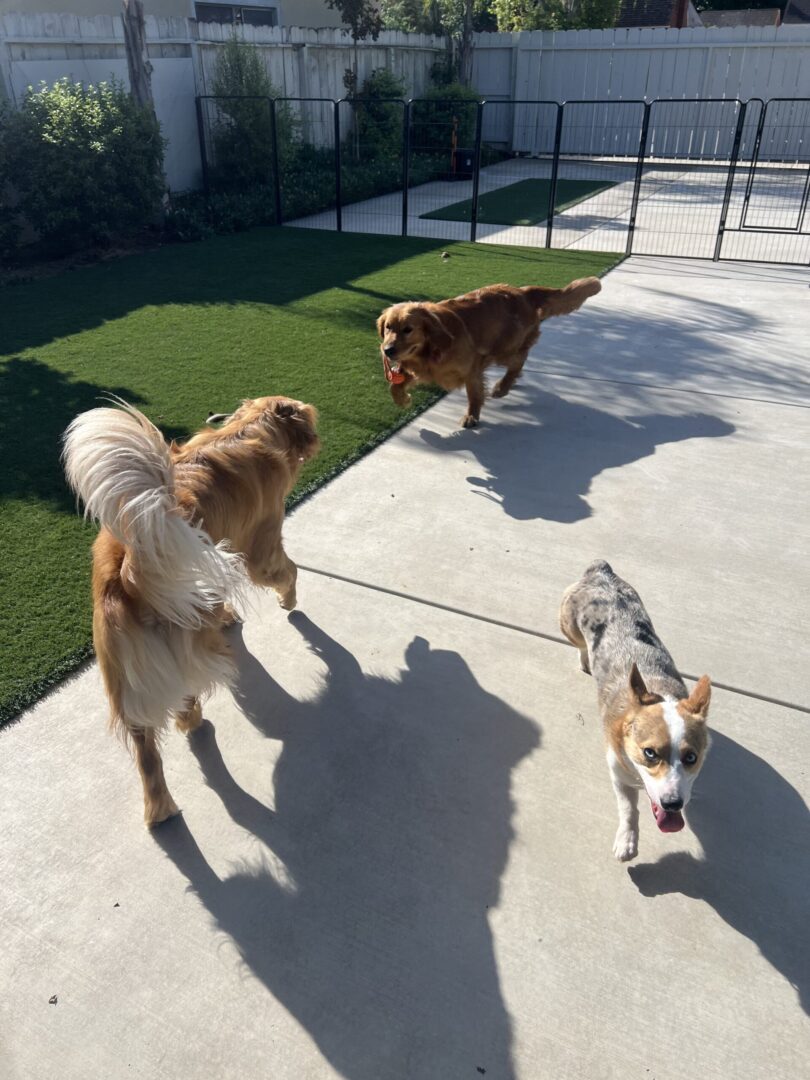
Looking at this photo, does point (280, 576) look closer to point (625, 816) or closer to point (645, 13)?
point (625, 816)

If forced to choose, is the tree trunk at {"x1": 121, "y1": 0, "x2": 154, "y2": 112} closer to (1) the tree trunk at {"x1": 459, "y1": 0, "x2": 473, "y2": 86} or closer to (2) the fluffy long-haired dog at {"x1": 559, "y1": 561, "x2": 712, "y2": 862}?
(2) the fluffy long-haired dog at {"x1": 559, "y1": 561, "x2": 712, "y2": 862}

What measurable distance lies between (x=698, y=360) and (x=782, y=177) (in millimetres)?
14832

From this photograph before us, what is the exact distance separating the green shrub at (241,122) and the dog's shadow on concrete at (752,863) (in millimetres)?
14042

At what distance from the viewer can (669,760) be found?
235cm

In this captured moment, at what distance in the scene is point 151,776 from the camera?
2.70 m

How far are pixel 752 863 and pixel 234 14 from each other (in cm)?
2354

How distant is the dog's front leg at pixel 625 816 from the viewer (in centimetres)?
263

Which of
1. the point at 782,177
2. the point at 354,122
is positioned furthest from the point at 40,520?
the point at 782,177

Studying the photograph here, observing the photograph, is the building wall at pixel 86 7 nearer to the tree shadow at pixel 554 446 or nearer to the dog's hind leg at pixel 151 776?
the tree shadow at pixel 554 446

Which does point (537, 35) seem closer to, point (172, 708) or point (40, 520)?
point (40, 520)

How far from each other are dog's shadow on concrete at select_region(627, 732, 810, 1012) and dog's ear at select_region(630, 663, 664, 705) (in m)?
0.60

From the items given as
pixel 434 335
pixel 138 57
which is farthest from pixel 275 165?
pixel 434 335

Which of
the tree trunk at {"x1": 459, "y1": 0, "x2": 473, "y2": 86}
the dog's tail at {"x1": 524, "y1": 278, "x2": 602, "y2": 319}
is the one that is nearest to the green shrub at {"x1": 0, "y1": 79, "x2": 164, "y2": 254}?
the dog's tail at {"x1": 524, "y1": 278, "x2": 602, "y2": 319}

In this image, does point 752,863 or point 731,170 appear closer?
point 752,863
